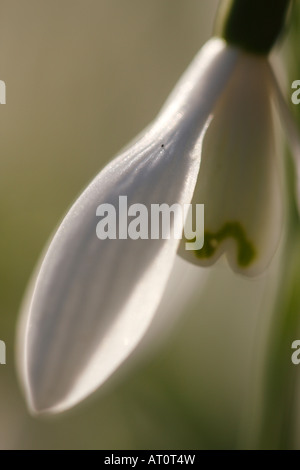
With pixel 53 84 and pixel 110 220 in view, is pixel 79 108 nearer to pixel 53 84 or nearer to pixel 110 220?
pixel 53 84

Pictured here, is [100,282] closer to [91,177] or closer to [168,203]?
[168,203]

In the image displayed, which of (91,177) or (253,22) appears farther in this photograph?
(91,177)

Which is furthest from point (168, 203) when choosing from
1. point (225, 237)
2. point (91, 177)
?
point (91, 177)

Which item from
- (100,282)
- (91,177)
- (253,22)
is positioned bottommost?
(100,282)

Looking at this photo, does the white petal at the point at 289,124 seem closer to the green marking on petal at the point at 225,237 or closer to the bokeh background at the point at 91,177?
the green marking on petal at the point at 225,237

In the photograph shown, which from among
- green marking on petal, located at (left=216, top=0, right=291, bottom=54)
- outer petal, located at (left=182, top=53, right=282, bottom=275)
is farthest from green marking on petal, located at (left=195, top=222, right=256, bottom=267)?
green marking on petal, located at (left=216, top=0, right=291, bottom=54)

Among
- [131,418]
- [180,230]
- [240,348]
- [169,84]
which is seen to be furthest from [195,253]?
[169,84]
